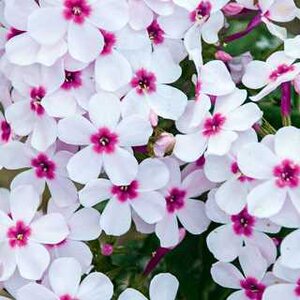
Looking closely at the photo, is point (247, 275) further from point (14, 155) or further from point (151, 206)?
point (14, 155)

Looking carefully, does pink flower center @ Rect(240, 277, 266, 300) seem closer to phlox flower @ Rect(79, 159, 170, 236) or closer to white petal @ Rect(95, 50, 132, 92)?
phlox flower @ Rect(79, 159, 170, 236)

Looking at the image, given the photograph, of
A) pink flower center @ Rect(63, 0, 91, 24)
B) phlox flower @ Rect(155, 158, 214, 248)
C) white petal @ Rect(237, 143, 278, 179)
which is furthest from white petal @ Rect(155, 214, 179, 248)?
pink flower center @ Rect(63, 0, 91, 24)

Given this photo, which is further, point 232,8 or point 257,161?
point 232,8

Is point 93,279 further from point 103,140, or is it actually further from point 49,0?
point 49,0

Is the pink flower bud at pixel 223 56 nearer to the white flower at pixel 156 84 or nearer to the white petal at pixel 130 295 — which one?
the white flower at pixel 156 84

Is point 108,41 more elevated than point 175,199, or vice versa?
point 108,41

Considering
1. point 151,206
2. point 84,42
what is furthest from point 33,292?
point 84,42
